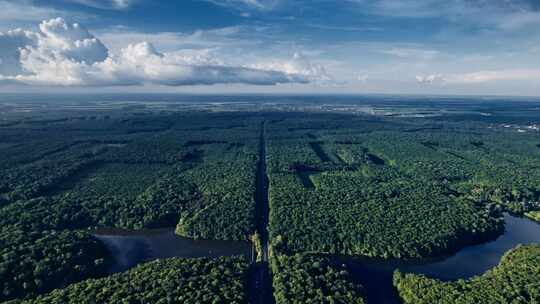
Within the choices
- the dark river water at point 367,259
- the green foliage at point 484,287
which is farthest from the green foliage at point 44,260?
the green foliage at point 484,287

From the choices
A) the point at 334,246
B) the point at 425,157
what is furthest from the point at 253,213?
the point at 425,157

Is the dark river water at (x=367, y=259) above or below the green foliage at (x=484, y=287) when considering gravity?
below

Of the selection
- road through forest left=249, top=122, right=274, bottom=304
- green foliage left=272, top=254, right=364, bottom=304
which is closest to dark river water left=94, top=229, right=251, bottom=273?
road through forest left=249, top=122, right=274, bottom=304

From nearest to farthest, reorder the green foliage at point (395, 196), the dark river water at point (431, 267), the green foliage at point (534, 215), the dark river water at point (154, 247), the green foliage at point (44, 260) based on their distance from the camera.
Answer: the green foliage at point (44, 260), the dark river water at point (431, 267), the dark river water at point (154, 247), the green foliage at point (395, 196), the green foliage at point (534, 215)

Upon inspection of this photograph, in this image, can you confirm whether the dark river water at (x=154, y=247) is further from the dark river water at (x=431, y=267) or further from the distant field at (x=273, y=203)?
the dark river water at (x=431, y=267)

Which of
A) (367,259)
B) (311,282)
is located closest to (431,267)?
(367,259)

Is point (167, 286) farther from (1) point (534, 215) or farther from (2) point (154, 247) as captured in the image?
(1) point (534, 215)
